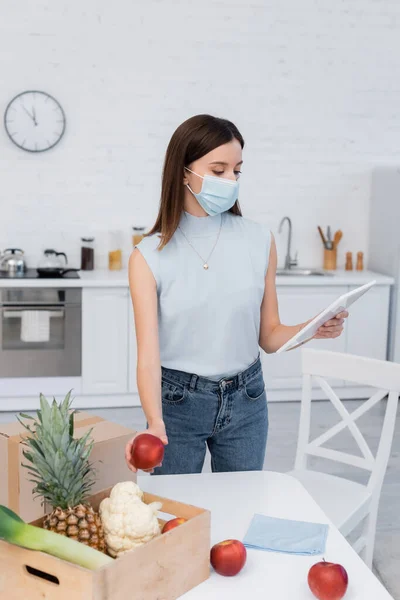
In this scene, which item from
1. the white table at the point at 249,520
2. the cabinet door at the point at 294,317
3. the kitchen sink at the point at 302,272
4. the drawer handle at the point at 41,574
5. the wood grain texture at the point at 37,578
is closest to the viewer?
the wood grain texture at the point at 37,578

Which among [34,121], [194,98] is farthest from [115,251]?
[194,98]

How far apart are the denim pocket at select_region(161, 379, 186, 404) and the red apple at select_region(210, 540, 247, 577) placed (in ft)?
1.96

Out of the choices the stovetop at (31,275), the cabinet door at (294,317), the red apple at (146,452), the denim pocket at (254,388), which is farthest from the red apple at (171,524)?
the cabinet door at (294,317)

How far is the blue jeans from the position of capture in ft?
6.50

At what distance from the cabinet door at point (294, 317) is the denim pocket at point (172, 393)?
10.1 feet

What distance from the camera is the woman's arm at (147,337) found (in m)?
1.85

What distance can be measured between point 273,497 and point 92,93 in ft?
12.9

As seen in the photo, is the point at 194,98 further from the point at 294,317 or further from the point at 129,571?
the point at 129,571

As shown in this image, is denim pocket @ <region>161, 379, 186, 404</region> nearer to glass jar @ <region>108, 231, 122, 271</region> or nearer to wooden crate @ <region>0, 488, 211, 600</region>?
wooden crate @ <region>0, 488, 211, 600</region>

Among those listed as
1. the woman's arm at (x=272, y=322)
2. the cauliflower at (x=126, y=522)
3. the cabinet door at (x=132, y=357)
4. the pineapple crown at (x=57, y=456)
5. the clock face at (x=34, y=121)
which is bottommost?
the cabinet door at (x=132, y=357)

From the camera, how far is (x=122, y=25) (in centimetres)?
516

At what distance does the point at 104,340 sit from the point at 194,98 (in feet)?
5.73

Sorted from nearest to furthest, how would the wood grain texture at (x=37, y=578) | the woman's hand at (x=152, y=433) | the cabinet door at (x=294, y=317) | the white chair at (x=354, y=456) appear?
the wood grain texture at (x=37, y=578) → the woman's hand at (x=152, y=433) → the white chair at (x=354, y=456) → the cabinet door at (x=294, y=317)

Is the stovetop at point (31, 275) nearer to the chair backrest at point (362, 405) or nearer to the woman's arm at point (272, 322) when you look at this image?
the chair backrest at point (362, 405)
